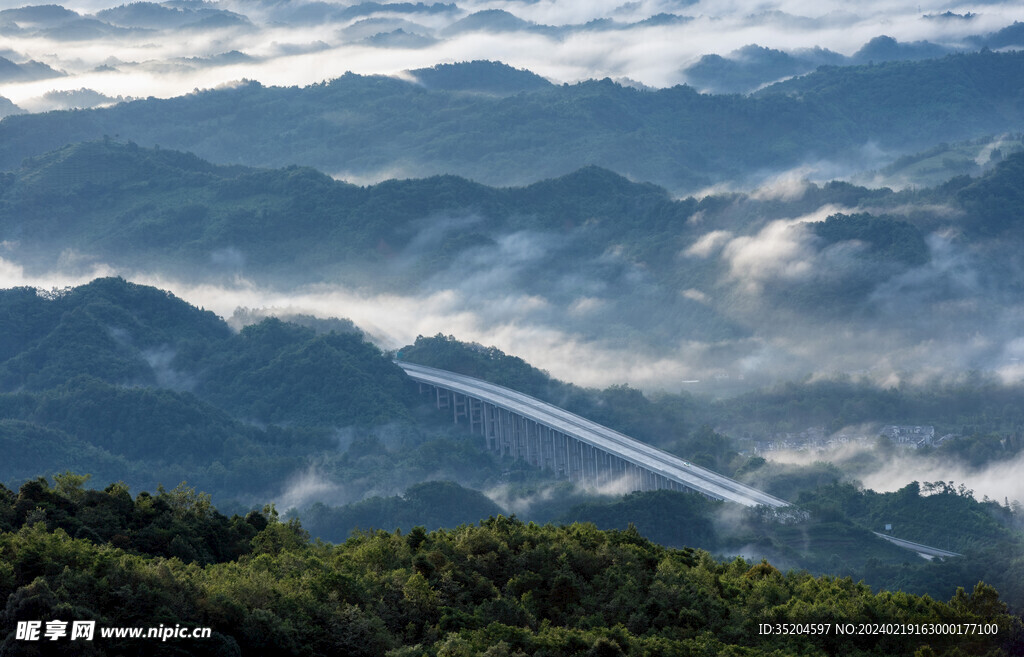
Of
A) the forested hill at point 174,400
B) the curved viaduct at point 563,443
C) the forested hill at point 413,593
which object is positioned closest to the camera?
the forested hill at point 413,593

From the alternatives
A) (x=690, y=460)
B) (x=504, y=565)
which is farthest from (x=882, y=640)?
(x=690, y=460)

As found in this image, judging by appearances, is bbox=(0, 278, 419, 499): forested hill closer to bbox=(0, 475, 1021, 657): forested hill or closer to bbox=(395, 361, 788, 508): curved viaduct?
bbox=(395, 361, 788, 508): curved viaduct
